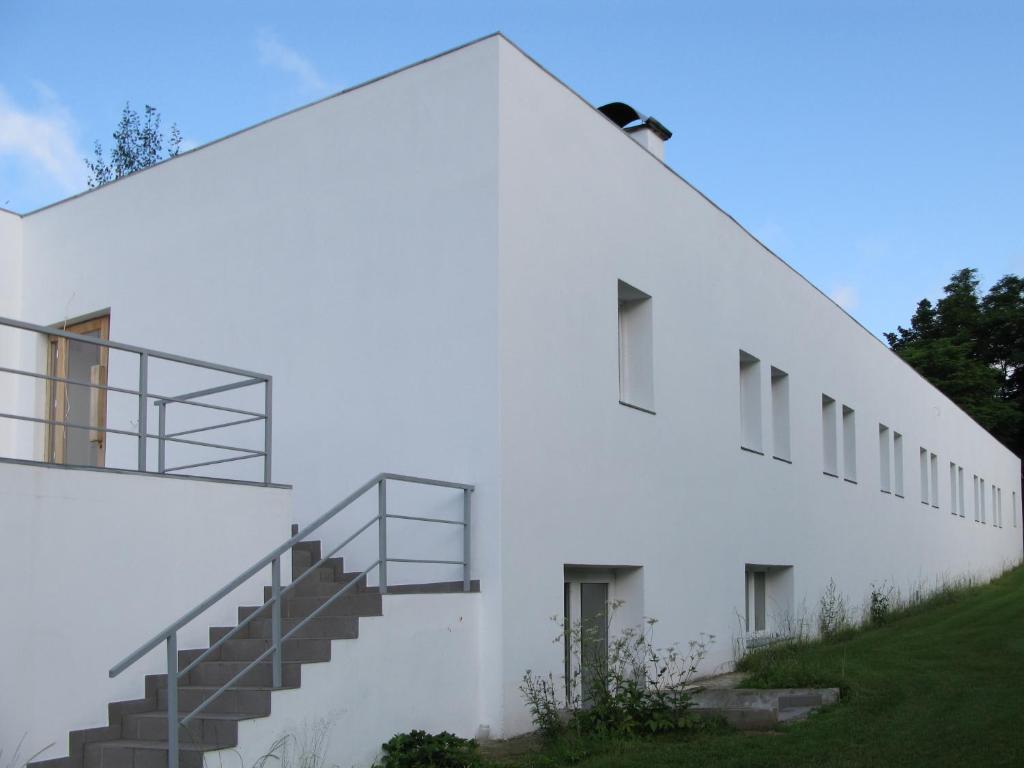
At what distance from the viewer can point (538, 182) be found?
10555 millimetres

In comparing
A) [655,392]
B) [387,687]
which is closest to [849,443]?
[655,392]

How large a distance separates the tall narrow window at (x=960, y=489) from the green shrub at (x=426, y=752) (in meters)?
28.8

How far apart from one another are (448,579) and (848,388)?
13.5 metres

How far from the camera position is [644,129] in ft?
50.8

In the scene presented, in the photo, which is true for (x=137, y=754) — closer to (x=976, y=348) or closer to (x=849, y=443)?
(x=849, y=443)

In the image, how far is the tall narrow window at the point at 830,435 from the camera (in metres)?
20.1

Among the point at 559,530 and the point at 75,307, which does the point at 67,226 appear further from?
the point at 559,530

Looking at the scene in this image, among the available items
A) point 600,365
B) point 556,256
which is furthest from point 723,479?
point 556,256

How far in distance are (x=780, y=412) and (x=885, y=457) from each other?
8.57m

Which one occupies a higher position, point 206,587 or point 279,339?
point 279,339

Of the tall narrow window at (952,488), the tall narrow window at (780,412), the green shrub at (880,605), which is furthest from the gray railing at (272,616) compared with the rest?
the tall narrow window at (952,488)

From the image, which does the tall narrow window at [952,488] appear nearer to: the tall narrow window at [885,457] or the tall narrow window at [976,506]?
the tall narrow window at [976,506]

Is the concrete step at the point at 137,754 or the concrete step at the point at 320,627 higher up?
the concrete step at the point at 320,627

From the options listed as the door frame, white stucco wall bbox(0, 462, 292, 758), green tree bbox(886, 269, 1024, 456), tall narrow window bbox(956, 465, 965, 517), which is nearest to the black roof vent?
the door frame
